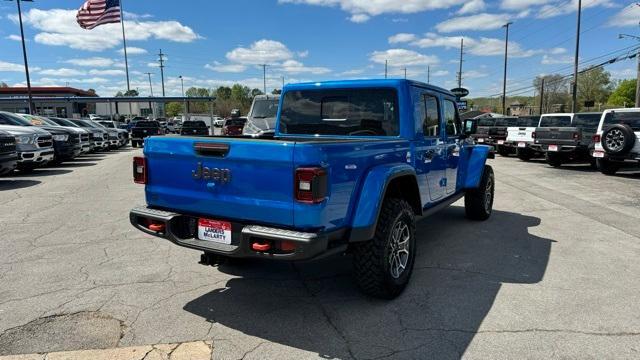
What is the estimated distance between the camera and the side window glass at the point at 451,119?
576 centimetres

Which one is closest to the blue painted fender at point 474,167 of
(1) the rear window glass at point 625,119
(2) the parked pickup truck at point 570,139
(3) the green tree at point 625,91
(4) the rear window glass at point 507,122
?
(1) the rear window glass at point 625,119

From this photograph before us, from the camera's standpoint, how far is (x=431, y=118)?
17.1ft

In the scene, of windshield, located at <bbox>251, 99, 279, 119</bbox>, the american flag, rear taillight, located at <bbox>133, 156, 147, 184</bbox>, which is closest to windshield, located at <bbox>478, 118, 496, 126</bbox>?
windshield, located at <bbox>251, 99, 279, 119</bbox>

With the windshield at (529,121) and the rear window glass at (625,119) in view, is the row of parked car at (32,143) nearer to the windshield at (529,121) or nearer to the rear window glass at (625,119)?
the rear window glass at (625,119)

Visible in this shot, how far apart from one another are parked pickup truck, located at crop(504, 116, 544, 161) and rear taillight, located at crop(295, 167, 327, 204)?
1629 centimetres

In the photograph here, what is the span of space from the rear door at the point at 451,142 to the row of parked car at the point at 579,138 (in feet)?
Result: 23.2

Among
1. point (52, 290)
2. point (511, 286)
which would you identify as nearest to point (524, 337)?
point (511, 286)

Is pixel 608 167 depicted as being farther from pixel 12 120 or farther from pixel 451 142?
pixel 12 120

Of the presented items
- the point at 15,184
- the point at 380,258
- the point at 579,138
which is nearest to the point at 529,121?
the point at 579,138

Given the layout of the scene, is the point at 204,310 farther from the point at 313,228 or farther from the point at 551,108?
the point at 551,108

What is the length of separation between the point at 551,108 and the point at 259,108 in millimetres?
85421

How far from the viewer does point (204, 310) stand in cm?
388

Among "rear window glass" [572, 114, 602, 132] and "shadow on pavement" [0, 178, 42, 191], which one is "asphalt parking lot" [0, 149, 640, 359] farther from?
"rear window glass" [572, 114, 602, 132]

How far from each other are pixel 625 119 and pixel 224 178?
1340 centimetres
